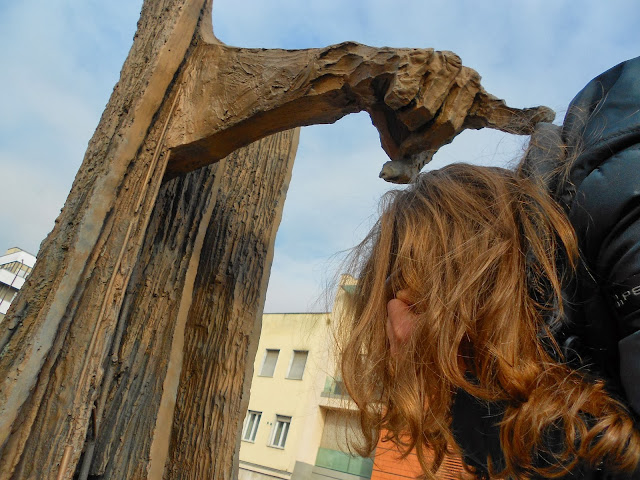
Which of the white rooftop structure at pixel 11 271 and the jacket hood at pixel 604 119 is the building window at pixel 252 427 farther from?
the jacket hood at pixel 604 119

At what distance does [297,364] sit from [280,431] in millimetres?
1965

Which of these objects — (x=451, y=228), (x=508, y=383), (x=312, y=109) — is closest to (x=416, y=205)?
(x=451, y=228)

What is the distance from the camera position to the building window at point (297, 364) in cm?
1683

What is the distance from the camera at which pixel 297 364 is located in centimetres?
1702

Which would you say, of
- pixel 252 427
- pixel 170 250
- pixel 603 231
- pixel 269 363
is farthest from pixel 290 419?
pixel 603 231

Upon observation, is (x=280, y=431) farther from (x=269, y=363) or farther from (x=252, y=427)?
(x=269, y=363)

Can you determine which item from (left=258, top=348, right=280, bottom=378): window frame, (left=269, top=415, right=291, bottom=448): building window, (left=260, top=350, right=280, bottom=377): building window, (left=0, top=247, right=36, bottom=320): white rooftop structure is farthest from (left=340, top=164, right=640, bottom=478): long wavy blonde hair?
(left=260, top=350, right=280, bottom=377): building window

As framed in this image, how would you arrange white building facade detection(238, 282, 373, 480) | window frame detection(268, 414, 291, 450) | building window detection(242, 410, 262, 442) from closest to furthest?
white building facade detection(238, 282, 373, 480) → window frame detection(268, 414, 291, 450) → building window detection(242, 410, 262, 442)

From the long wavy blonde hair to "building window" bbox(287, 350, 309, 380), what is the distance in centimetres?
1604

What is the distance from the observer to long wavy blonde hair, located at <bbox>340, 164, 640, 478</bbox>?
0.83 metres

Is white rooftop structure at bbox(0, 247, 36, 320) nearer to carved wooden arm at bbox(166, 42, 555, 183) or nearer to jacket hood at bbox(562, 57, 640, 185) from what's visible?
carved wooden arm at bbox(166, 42, 555, 183)

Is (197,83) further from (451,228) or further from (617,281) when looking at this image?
(617,281)

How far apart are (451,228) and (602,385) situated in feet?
1.20

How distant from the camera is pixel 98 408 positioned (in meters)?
1.53
